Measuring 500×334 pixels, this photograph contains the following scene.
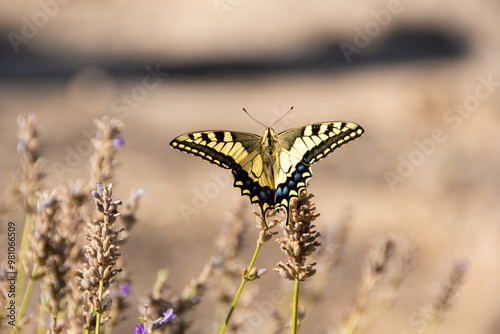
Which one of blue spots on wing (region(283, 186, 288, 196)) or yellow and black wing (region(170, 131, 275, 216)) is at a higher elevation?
yellow and black wing (region(170, 131, 275, 216))

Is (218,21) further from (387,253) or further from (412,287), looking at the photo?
(387,253)

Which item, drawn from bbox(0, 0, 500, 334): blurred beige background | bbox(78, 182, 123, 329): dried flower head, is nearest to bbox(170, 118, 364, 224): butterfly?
bbox(78, 182, 123, 329): dried flower head

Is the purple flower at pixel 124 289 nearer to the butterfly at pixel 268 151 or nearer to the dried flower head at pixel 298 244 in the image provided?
the butterfly at pixel 268 151

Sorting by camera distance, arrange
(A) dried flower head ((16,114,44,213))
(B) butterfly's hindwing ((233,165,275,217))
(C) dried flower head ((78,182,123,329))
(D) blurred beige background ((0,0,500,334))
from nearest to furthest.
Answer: (C) dried flower head ((78,182,123,329)), (B) butterfly's hindwing ((233,165,275,217)), (A) dried flower head ((16,114,44,213)), (D) blurred beige background ((0,0,500,334))

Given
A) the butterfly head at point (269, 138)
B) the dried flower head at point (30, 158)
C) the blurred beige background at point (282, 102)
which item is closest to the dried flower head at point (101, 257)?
the dried flower head at point (30, 158)

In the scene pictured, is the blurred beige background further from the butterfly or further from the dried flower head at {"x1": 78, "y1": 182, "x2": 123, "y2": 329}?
the dried flower head at {"x1": 78, "y1": 182, "x2": 123, "y2": 329}

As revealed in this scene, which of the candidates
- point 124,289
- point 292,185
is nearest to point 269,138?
point 292,185

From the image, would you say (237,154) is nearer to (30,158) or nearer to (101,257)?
(30,158)

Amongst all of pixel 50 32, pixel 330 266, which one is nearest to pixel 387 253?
pixel 330 266
